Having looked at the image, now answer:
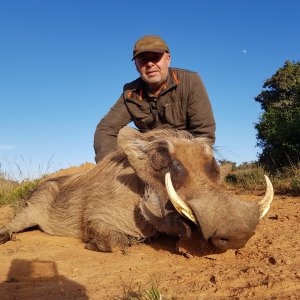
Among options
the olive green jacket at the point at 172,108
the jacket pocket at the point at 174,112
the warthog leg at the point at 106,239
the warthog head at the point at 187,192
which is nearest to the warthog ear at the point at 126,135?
the warthog head at the point at 187,192

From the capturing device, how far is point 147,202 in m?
3.35

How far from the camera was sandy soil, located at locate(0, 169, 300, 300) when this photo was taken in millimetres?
Result: 2258

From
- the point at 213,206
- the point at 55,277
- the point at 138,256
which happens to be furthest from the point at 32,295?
the point at 213,206

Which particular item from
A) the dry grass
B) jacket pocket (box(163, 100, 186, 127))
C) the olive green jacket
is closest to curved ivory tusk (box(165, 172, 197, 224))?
the olive green jacket

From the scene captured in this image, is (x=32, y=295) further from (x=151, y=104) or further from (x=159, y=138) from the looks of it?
(x=151, y=104)

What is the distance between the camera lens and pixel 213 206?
2.71m

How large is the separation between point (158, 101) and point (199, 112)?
1.68 feet

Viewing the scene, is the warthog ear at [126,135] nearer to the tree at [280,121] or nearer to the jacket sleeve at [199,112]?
the jacket sleeve at [199,112]

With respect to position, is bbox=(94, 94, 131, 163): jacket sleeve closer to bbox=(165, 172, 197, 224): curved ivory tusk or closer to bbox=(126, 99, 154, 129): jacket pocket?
bbox=(126, 99, 154, 129): jacket pocket

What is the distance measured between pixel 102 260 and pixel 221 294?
1.28 meters

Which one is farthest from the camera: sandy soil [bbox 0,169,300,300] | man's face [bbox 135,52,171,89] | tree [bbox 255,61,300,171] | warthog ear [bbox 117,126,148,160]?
tree [bbox 255,61,300,171]

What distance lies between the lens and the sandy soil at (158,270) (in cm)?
226

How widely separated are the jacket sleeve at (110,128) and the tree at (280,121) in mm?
4020

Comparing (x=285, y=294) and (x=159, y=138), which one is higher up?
(x=159, y=138)
